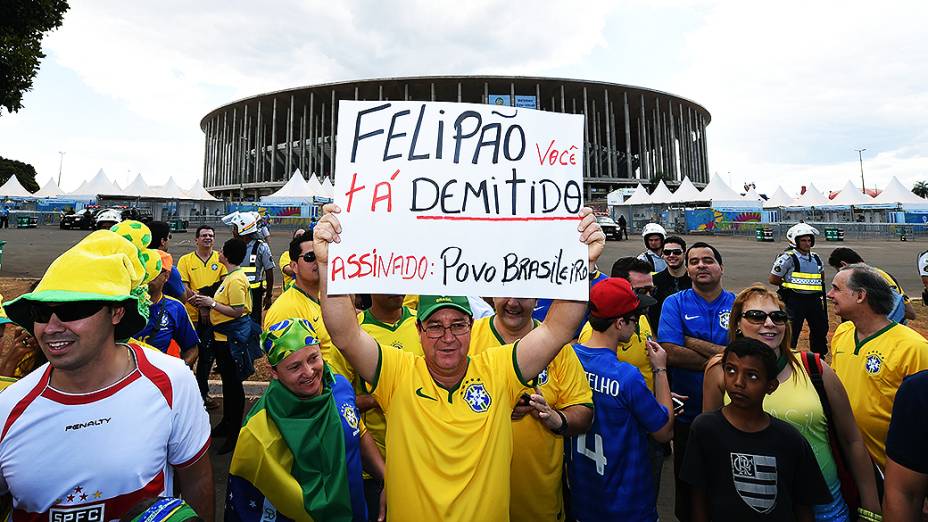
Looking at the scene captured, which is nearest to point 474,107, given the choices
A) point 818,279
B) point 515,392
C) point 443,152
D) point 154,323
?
point 443,152

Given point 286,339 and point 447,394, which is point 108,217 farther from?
point 447,394

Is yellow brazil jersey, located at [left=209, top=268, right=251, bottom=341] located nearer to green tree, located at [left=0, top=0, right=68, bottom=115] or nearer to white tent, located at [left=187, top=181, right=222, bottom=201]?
green tree, located at [left=0, top=0, right=68, bottom=115]

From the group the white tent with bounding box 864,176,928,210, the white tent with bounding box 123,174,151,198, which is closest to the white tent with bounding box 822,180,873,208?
the white tent with bounding box 864,176,928,210

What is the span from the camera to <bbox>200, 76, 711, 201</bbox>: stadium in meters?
58.4

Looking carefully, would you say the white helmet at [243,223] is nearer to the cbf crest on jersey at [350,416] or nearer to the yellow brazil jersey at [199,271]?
the yellow brazil jersey at [199,271]

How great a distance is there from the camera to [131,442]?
5.56 ft

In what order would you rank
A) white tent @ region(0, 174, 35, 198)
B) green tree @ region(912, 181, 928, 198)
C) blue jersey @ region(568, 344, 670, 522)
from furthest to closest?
1. green tree @ region(912, 181, 928, 198)
2. white tent @ region(0, 174, 35, 198)
3. blue jersey @ region(568, 344, 670, 522)

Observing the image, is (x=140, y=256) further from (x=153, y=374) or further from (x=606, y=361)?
(x=606, y=361)

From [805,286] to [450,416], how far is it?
6.22 metres

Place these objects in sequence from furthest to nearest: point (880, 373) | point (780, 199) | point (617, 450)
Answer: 1. point (780, 199)
2. point (880, 373)
3. point (617, 450)

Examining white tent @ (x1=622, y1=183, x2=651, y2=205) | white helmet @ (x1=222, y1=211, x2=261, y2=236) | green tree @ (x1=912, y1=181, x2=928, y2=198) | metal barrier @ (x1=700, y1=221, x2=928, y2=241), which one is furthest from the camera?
green tree @ (x1=912, y1=181, x2=928, y2=198)

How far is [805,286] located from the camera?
6289mm

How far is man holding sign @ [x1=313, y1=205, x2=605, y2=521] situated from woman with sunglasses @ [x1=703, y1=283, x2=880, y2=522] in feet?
3.49

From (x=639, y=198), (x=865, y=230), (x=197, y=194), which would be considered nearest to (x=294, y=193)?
(x=197, y=194)
